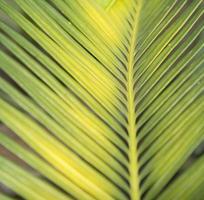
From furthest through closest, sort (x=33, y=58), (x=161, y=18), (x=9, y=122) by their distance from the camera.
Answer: (x=161, y=18) → (x=33, y=58) → (x=9, y=122)

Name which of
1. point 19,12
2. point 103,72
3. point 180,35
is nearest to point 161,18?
point 180,35

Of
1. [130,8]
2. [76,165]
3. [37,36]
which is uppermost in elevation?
[130,8]

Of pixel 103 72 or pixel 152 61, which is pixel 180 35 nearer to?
pixel 152 61

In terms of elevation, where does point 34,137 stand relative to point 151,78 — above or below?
below

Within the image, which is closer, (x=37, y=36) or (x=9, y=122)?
(x=9, y=122)
